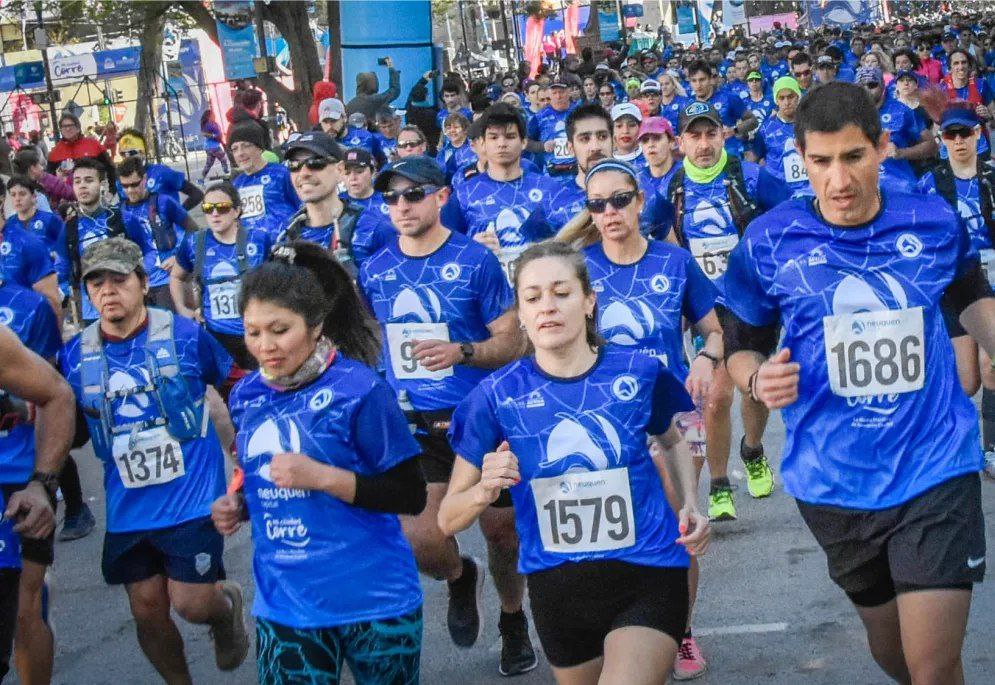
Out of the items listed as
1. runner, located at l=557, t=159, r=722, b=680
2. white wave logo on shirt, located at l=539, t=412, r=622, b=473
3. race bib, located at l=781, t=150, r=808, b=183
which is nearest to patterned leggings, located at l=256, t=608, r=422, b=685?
white wave logo on shirt, located at l=539, t=412, r=622, b=473

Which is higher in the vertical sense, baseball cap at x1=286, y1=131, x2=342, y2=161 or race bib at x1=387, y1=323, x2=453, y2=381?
baseball cap at x1=286, y1=131, x2=342, y2=161

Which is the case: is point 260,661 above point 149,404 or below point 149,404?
below

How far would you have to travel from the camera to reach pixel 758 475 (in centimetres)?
820

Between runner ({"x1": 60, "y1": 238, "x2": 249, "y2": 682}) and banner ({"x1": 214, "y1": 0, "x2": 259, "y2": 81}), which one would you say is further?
banner ({"x1": 214, "y1": 0, "x2": 259, "y2": 81})

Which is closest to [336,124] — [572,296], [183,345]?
[183,345]

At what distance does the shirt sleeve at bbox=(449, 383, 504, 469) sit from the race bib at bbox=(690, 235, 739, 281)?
4147mm

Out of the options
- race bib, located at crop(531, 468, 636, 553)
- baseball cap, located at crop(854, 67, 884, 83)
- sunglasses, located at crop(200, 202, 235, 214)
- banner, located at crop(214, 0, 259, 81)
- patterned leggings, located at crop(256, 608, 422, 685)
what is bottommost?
patterned leggings, located at crop(256, 608, 422, 685)

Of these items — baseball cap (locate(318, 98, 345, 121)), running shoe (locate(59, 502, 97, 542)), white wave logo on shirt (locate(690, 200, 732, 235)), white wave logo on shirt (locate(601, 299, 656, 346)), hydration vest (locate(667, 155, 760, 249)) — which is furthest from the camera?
baseball cap (locate(318, 98, 345, 121))

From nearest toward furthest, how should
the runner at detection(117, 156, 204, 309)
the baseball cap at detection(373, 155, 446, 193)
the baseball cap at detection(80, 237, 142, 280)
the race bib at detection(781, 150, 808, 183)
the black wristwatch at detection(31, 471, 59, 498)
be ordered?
1. the black wristwatch at detection(31, 471, 59, 498)
2. the baseball cap at detection(80, 237, 142, 280)
3. the baseball cap at detection(373, 155, 446, 193)
4. the runner at detection(117, 156, 204, 309)
5. the race bib at detection(781, 150, 808, 183)

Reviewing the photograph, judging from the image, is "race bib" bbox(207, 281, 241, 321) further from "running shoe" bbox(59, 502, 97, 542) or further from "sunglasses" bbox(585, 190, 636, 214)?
"sunglasses" bbox(585, 190, 636, 214)

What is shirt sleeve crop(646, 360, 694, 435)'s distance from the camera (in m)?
4.33

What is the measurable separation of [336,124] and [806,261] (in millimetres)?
12700

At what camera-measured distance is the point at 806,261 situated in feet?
13.9

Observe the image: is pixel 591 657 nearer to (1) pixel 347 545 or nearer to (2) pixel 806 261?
(1) pixel 347 545
